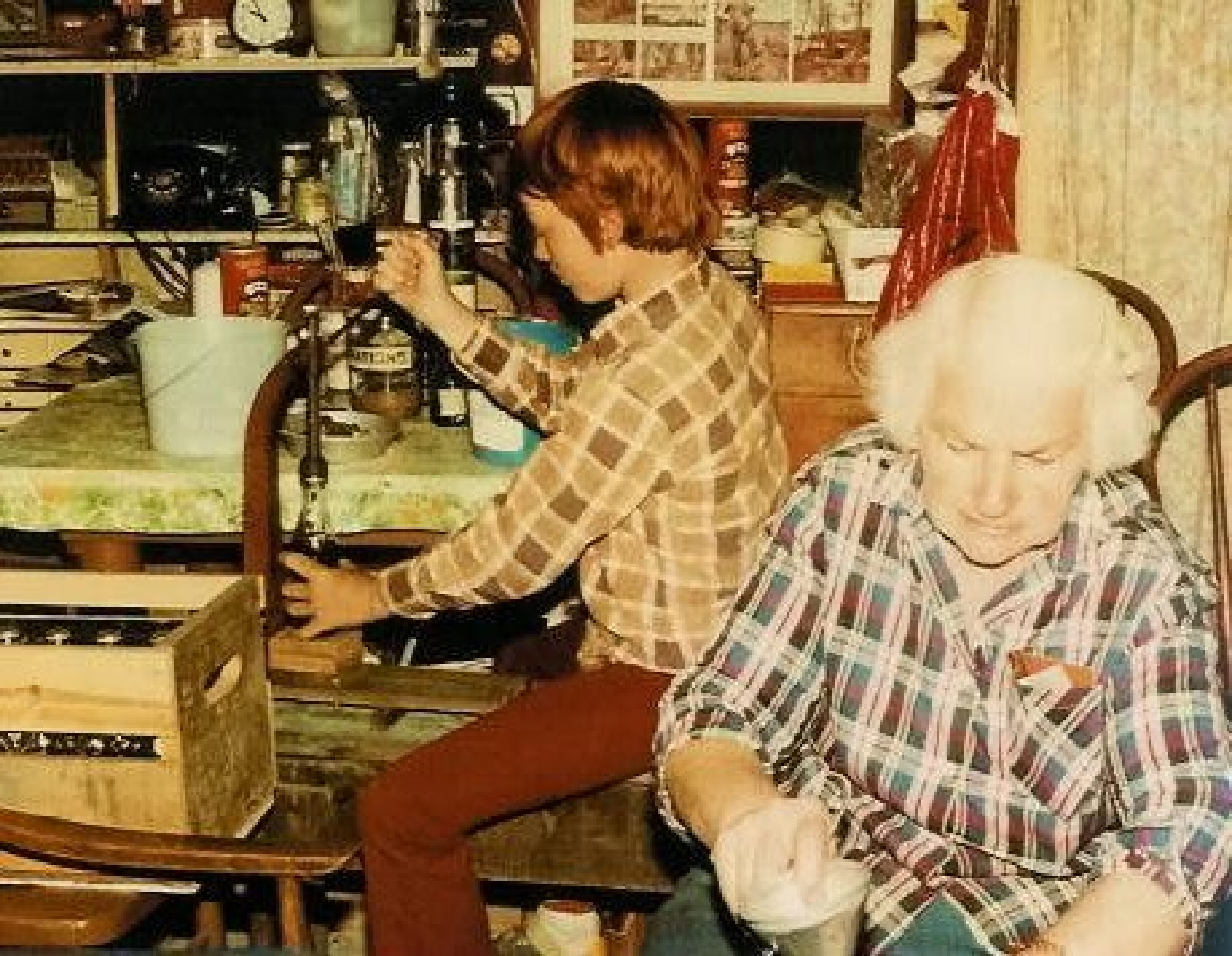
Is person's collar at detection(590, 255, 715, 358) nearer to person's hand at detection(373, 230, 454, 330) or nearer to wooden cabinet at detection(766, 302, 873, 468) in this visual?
person's hand at detection(373, 230, 454, 330)

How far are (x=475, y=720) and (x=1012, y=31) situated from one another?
1.51 metres

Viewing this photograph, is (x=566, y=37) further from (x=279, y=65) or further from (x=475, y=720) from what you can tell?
(x=475, y=720)

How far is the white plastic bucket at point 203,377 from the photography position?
2.94 metres

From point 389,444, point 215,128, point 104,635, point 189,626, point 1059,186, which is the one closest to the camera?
point 189,626

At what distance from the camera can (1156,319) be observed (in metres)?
2.60

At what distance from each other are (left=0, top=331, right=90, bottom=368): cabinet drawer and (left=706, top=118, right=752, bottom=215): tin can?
1592mm

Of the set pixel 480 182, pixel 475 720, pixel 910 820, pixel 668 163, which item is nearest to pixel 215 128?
pixel 480 182

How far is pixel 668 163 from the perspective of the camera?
269 cm

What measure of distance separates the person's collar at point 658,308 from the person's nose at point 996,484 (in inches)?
33.6

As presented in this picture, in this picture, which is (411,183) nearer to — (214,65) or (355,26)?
(355,26)

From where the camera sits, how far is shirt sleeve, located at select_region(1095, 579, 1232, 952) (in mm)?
1704

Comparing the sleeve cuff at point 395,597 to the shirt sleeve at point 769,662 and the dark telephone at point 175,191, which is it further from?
the dark telephone at point 175,191

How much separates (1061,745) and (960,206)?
1.32 metres

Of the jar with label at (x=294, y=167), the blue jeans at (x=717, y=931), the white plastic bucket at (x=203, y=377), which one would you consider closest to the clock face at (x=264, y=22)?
the jar with label at (x=294, y=167)
